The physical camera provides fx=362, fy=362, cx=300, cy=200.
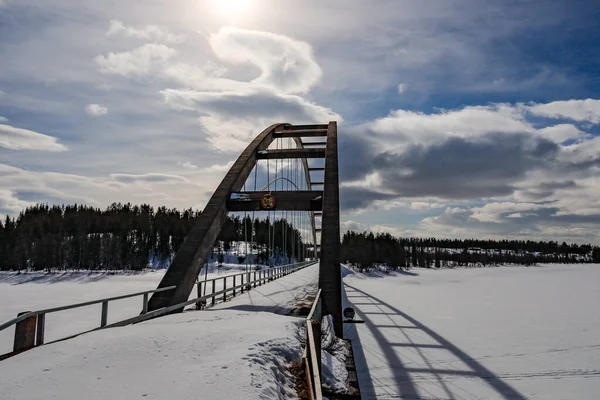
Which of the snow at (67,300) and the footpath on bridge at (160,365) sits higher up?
the footpath on bridge at (160,365)

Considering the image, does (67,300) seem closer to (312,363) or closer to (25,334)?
(25,334)

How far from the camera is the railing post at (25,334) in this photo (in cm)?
586

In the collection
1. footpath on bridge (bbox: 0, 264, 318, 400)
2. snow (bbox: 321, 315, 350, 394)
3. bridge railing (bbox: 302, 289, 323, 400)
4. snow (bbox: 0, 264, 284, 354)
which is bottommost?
snow (bbox: 0, 264, 284, 354)

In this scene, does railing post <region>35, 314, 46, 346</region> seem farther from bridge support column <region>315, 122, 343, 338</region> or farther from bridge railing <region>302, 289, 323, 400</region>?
bridge support column <region>315, 122, 343, 338</region>

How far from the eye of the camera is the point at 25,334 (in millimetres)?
5930

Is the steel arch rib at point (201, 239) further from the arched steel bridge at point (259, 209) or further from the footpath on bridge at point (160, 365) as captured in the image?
the footpath on bridge at point (160, 365)

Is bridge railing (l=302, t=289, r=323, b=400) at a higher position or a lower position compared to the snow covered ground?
higher

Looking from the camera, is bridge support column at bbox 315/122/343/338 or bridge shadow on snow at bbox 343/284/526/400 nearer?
bridge shadow on snow at bbox 343/284/526/400

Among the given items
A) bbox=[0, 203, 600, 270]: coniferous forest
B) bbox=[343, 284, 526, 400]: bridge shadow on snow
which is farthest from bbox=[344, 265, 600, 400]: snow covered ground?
bbox=[0, 203, 600, 270]: coniferous forest

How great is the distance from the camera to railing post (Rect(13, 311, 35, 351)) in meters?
5.86

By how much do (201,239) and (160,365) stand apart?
975 centimetres

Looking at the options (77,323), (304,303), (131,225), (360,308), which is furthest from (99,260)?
(304,303)

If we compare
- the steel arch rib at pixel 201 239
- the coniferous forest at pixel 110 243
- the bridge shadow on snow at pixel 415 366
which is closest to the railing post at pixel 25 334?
the steel arch rib at pixel 201 239

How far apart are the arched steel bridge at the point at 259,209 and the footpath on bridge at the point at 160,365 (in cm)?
449
